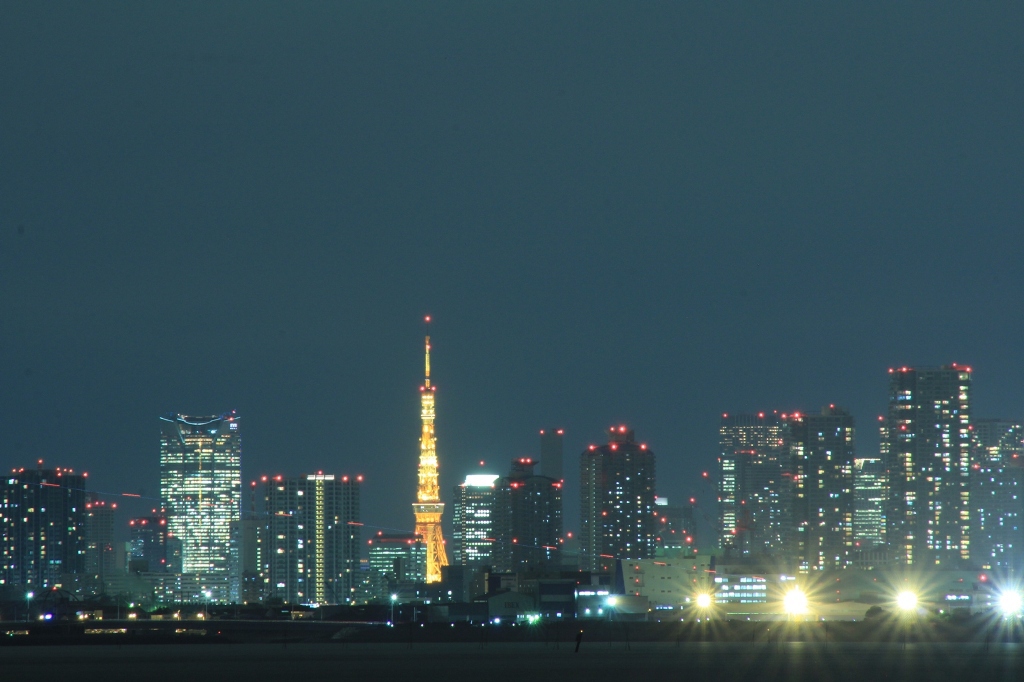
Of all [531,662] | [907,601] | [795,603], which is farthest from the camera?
[795,603]

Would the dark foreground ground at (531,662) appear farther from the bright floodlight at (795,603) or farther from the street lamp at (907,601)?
the bright floodlight at (795,603)

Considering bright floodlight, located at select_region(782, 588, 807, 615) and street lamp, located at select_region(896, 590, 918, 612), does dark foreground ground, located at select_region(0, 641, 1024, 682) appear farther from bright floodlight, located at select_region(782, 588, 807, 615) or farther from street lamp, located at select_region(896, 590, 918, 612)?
bright floodlight, located at select_region(782, 588, 807, 615)

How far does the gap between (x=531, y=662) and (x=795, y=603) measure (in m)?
111

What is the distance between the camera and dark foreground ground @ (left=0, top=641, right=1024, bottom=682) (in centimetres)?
5697

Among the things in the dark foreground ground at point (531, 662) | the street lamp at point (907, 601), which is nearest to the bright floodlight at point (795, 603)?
the street lamp at point (907, 601)

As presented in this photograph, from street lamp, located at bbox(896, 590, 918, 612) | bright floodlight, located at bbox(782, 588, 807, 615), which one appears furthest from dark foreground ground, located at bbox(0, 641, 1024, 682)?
bright floodlight, located at bbox(782, 588, 807, 615)

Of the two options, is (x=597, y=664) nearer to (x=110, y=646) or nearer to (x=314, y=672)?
(x=314, y=672)

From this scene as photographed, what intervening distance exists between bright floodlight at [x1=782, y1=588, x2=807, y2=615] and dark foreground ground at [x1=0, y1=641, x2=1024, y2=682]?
253 ft

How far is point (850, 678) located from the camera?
178 feet

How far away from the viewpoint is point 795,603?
170125 millimetres

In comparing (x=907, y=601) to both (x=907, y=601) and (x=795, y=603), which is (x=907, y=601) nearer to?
(x=907, y=601)

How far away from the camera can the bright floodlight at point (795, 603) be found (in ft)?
530

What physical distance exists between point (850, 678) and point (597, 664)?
1410 cm

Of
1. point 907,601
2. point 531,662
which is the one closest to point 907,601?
point 907,601
